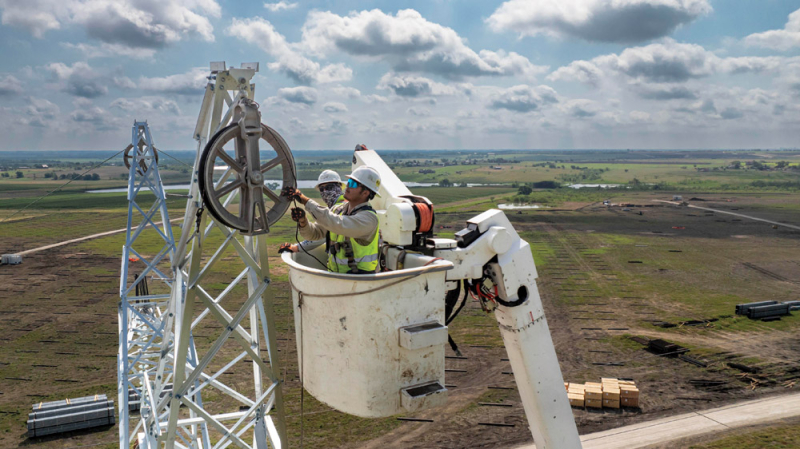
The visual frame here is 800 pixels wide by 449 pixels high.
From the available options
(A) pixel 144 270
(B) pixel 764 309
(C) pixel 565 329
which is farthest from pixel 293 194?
(B) pixel 764 309

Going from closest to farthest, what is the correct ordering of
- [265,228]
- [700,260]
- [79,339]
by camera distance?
[265,228], [79,339], [700,260]

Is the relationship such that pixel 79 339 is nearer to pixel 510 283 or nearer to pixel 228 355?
pixel 228 355

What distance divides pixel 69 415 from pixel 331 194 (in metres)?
17.4

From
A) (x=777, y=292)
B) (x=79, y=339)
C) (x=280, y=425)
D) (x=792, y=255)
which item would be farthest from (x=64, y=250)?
(x=792, y=255)

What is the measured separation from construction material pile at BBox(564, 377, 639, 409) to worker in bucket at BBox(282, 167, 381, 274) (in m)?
17.7

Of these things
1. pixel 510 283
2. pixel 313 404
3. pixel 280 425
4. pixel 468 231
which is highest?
pixel 468 231

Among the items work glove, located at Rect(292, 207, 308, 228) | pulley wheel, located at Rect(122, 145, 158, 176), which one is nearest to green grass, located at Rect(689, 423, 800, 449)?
work glove, located at Rect(292, 207, 308, 228)

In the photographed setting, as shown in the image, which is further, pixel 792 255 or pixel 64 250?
pixel 64 250

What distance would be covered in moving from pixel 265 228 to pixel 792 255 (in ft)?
187

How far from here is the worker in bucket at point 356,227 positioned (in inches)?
242

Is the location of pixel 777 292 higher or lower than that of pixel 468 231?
lower

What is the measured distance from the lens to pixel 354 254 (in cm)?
669

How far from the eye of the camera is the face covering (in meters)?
8.27

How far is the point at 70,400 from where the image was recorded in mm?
20984
